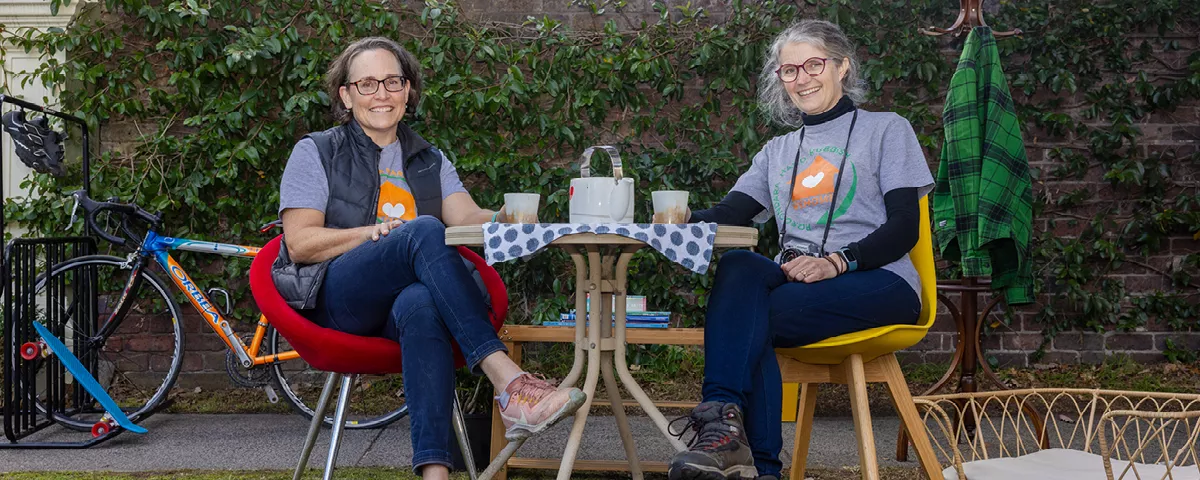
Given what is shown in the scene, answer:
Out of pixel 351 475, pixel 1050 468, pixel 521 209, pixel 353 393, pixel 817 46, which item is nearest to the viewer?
pixel 1050 468

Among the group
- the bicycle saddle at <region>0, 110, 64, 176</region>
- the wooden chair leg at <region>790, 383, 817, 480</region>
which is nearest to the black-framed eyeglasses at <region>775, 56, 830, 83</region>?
the wooden chair leg at <region>790, 383, 817, 480</region>

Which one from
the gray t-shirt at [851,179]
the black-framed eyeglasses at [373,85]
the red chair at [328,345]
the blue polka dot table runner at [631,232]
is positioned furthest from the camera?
the black-framed eyeglasses at [373,85]

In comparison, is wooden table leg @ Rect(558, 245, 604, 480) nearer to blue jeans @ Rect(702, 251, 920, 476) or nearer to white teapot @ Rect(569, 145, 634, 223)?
white teapot @ Rect(569, 145, 634, 223)

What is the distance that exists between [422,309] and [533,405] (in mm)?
316

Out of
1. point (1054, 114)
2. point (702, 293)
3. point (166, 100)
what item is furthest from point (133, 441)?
point (1054, 114)

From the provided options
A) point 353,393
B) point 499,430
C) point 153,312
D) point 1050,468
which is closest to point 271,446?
point 353,393

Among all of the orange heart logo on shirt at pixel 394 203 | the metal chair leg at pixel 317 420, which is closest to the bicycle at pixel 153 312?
the metal chair leg at pixel 317 420

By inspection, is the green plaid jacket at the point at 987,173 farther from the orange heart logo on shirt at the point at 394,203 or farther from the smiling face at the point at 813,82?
the orange heart logo on shirt at the point at 394,203

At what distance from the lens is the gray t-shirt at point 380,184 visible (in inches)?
85.9

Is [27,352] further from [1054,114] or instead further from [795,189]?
[1054,114]

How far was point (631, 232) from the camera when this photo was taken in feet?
5.83

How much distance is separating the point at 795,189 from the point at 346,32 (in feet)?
7.41

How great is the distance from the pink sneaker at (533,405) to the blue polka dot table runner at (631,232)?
0.27m

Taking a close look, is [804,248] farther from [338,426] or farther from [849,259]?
[338,426]
